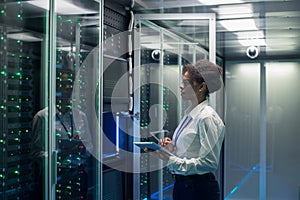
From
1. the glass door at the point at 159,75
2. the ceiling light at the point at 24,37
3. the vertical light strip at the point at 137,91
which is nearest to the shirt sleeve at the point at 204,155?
the ceiling light at the point at 24,37

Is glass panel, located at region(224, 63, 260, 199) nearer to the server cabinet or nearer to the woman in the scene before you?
the server cabinet

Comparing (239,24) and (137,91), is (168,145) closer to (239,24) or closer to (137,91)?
(137,91)

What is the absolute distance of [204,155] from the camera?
2.25 m

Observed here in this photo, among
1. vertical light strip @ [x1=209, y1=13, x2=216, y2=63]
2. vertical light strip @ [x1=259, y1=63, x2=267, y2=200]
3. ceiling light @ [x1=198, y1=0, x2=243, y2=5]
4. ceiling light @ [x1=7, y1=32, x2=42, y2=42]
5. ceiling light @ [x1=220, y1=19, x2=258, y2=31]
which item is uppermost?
ceiling light @ [x1=198, y1=0, x2=243, y2=5]

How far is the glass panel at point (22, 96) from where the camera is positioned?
2268mm

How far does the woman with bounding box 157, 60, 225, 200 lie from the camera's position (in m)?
2.27

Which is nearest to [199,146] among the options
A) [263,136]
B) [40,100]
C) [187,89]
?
[187,89]

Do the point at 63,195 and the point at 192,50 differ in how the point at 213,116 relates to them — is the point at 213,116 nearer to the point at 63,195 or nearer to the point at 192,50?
the point at 63,195

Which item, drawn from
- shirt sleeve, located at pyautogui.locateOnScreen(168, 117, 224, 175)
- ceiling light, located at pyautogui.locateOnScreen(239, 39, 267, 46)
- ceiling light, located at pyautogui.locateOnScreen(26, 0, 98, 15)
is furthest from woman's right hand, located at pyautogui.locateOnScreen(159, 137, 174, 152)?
ceiling light, located at pyautogui.locateOnScreen(239, 39, 267, 46)

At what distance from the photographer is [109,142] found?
142 inches

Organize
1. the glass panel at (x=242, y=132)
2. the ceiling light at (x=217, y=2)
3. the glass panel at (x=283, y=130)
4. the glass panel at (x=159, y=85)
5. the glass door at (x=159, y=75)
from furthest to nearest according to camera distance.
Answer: the glass panel at (x=242, y=132) → the glass panel at (x=283, y=130) → the glass panel at (x=159, y=85) → the glass door at (x=159, y=75) → the ceiling light at (x=217, y=2)

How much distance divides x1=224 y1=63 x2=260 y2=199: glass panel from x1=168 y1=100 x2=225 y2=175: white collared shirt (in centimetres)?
339

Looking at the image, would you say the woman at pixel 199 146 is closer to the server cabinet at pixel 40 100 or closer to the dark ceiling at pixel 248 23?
the server cabinet at pixel 40 100

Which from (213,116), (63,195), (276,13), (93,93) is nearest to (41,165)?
(63,195)
